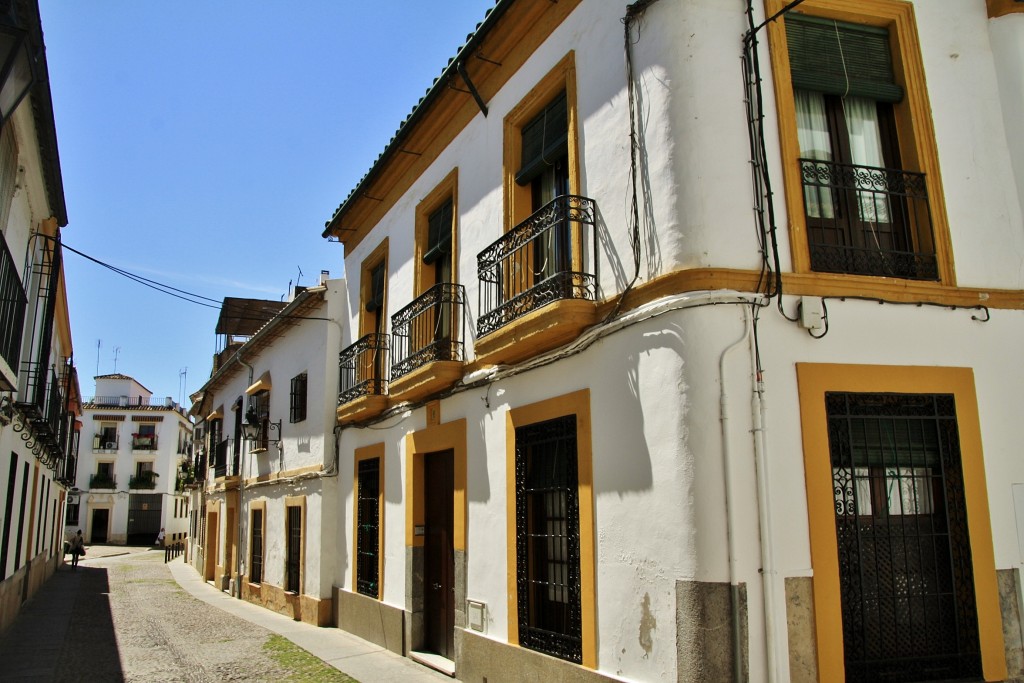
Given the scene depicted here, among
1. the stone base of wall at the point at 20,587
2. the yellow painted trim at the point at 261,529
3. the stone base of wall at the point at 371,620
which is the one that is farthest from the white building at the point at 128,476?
the stone base of wall at the point at 371,620

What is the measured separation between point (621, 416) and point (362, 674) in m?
4.71

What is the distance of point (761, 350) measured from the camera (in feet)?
16.3

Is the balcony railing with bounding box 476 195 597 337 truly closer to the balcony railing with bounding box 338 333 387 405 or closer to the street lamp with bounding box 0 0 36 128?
the balcony railing with bounding box 338 333 387 405

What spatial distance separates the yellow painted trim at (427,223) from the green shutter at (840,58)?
4.02m

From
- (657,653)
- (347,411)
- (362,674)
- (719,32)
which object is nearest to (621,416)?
(657,653)

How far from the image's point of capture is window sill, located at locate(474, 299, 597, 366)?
232 inches

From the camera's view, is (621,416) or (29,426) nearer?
(621,416)

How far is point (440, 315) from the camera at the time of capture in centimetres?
858

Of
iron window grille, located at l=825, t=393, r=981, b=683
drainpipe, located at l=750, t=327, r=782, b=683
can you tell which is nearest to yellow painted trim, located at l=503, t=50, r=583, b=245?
drainpipe, located at l=750, t=327, r=782, b=683

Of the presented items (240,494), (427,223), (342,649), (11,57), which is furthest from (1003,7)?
(240,494)

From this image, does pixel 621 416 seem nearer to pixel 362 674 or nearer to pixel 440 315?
pixel 440 315

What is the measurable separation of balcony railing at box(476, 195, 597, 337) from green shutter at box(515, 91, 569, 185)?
2.08 ft

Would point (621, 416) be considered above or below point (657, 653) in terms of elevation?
above

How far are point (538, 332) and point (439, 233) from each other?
3.49 metres
